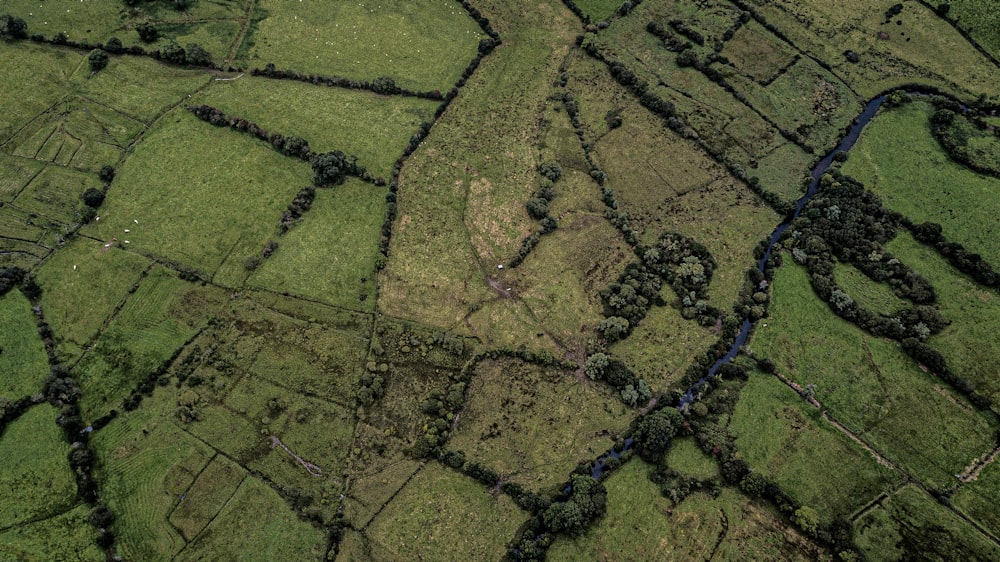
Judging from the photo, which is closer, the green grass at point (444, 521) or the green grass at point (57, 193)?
the green grass at point (444, 521)

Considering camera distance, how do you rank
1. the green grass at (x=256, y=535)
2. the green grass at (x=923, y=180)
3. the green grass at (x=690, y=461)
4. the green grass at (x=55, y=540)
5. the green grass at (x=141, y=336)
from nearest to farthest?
the green grass at (x=55, y=540) → the green grass at (x=256, y=535) → the green grass at (x=690, y=461) → the green grass at (x=141, y=336) → the green grass at (x=923, y=180)

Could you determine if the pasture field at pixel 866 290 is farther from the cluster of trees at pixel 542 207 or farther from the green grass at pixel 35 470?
the green grass at pixel 35 470

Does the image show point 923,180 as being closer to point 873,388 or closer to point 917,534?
point 873,388

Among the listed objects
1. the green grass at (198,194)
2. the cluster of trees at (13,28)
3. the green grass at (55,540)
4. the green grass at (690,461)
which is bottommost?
the green grass at (55,540)

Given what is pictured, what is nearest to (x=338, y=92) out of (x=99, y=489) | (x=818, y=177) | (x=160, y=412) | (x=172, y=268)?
(x=172, y=268)

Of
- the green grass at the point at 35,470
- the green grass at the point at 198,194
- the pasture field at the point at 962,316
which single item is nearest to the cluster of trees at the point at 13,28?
the green grass at the point at 198,194

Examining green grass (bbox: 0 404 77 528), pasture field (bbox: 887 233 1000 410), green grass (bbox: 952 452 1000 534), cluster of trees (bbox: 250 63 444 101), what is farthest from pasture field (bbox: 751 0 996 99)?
green grass (bbox: 0 404 77 528)

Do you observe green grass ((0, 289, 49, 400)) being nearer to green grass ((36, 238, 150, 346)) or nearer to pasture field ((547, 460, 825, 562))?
green grass ((36, 238, 150, 346))
